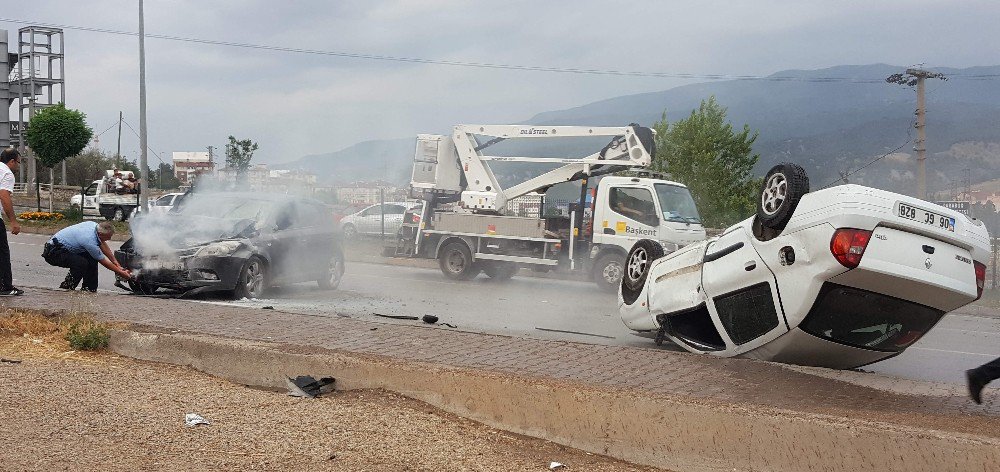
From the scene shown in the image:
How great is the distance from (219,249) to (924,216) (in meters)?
8.89

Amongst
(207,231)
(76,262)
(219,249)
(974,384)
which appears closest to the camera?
(974,384)

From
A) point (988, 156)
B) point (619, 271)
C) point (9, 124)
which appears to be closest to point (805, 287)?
point (619, 271)

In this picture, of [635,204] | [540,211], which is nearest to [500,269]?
[540,211]

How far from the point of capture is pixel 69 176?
245 ft

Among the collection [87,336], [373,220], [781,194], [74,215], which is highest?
[781,194]

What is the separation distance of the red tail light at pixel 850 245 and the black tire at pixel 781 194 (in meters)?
0.55

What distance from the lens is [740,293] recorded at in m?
7.09

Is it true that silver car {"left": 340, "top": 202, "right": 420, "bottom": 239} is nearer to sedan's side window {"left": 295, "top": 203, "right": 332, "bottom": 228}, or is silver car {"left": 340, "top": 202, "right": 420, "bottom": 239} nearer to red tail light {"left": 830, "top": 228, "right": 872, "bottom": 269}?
sedan's side window {"left": 295, "top": 203, "right": 332, "bottom": 228}

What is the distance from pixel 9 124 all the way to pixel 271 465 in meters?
67.1

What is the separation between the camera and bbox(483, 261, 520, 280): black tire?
1842cm

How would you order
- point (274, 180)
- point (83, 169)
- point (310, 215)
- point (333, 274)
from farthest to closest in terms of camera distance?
point (83, 169) < point (274, 180) < point (333, 274) < point (310, 215)

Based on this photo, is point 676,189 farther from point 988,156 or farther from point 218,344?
point 988,156

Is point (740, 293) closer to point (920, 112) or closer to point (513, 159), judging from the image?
point (513, 159)

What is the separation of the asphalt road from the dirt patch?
397 centimetres
